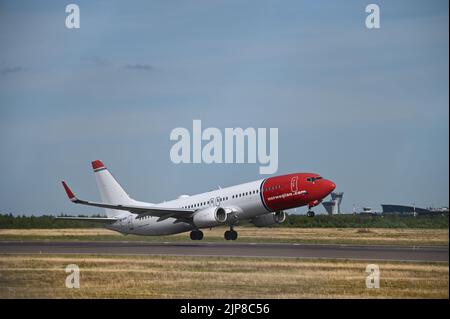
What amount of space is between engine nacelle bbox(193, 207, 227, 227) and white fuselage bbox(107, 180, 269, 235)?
0.88 meters

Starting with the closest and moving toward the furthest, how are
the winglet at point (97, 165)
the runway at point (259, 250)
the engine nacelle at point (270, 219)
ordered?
the runway at point (259, 250) < the engine nacelle at point (270, 219) < the winglet at point (97, 165)

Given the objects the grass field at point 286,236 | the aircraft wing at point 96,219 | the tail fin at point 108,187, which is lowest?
the grass field at point 286,236

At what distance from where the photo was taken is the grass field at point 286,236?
61.2 metres

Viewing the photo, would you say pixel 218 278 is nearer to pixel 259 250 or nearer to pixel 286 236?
pixel 259 250

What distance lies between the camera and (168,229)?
66.5m

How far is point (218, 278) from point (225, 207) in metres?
27.5

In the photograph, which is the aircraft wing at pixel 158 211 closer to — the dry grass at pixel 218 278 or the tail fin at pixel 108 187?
the tail fin at pixel 108 187

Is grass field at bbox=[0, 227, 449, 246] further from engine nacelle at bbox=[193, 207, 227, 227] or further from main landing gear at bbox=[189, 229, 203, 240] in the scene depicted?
engine nacelle at bbox=[193, 207, 227, 227]

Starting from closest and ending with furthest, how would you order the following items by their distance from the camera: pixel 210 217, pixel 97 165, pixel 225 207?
pixel 210 217 < pixel 225 207 < pixel 97 165

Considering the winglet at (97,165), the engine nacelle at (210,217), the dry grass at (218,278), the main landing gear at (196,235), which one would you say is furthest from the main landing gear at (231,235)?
the dry grass at (218,278)

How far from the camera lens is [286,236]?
6869cm

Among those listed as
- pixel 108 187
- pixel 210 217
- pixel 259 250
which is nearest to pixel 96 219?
pixel 108 187

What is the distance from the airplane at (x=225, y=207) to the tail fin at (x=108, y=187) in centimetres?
241
